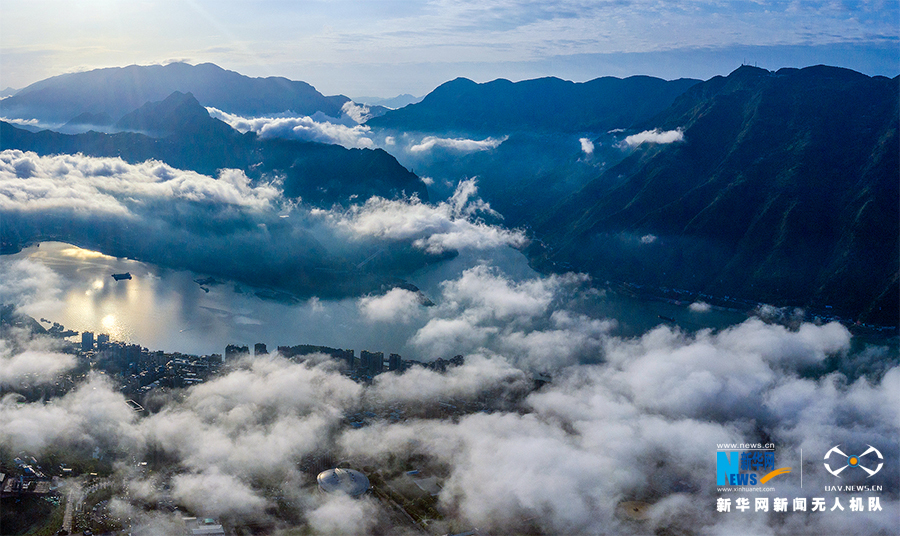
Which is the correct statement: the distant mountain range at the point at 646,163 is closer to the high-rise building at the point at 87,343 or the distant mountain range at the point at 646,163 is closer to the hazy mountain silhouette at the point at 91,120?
the hazy mountain silhouette at the point at 91,120

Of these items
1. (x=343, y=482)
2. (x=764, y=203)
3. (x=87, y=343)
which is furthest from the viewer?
(x=764, y=203)

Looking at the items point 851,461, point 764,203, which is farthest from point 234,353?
point 764,203

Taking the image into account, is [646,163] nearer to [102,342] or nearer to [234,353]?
[234,353]

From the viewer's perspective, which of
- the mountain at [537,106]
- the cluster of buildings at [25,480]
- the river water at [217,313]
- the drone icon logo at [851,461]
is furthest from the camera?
the mountain at [537,106]

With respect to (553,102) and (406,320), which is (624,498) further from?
(553,102)

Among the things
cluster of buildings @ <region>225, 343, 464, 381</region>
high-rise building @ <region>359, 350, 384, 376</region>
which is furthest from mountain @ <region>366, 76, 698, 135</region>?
high-rise building @ <region>359, 350, 384, 376</region>

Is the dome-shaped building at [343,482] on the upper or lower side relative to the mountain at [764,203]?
lower

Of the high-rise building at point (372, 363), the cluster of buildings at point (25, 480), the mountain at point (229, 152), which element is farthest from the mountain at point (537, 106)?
the cluster of buildings at point (25, 480)
